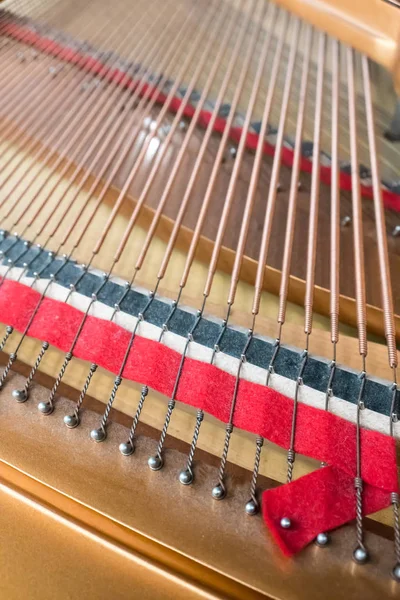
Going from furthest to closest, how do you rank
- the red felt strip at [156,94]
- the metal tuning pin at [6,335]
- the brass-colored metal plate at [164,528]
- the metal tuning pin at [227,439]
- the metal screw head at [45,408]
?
the red felt strip at [156,94], the metal tuning pin at [6,335], the metal screw head at [45,408], the metal tuning pin at [227,439], the brass-colored metal plate at [164,528]

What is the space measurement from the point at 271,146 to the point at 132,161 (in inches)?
19.3

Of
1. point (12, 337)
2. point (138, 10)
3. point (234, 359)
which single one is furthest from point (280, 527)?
point (138, 10)

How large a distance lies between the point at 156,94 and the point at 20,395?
4.45 ft

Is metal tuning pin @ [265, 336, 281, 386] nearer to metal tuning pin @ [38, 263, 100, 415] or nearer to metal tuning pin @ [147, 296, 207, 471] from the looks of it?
metal tuning pin @ [147, 296, 207, 471]

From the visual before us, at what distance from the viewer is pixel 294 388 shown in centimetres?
108

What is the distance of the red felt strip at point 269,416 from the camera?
0.89 m

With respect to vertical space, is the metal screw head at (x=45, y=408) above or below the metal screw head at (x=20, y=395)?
above

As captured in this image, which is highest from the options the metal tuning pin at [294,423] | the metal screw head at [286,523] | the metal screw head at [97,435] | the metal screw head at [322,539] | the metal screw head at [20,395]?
the metal tuning pin at [294,423]

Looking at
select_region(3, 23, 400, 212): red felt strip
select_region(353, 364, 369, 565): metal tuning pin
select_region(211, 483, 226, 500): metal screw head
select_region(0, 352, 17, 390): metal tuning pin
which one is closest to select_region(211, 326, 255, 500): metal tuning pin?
select_region(211, 483, 226, 500): metal screw head

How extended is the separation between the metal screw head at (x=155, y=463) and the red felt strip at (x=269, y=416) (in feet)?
0.44

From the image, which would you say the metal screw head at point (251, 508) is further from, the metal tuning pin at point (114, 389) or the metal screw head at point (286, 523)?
the metal tuning pin at point (114, 389)

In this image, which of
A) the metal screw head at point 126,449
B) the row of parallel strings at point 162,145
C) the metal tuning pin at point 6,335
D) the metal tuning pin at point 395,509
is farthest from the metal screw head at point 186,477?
the metal tuning pin at point 6,335

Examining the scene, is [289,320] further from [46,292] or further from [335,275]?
[46,292]

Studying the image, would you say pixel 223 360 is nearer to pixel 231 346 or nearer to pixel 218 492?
pixel 231 346
